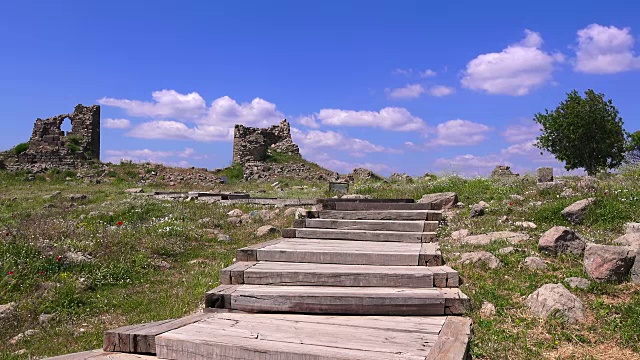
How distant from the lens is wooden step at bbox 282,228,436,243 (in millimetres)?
7809

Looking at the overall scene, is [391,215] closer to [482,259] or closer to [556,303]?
[482,259]

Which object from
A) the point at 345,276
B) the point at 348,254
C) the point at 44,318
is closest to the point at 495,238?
the point at 348,254

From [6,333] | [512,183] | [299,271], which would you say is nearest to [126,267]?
[6,333]

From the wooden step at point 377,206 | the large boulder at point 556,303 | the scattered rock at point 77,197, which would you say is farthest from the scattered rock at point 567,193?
the scattered rock at point 77,197

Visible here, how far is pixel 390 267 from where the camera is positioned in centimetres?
612

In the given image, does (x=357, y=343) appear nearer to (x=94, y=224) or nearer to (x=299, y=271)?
(x=299, y=271)

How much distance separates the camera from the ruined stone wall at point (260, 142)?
32500 mm

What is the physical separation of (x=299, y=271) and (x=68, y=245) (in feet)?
18.6

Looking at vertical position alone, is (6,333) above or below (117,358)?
below

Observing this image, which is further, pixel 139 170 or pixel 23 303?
pixel 139 170

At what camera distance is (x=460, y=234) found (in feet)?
28.4

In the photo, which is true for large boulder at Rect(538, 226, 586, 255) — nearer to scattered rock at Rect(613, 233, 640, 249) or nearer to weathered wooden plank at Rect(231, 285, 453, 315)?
scattered rock at Rect(613, 233, 640, 249)

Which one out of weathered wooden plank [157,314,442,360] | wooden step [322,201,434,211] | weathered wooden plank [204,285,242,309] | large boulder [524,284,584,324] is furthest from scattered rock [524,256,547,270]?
weathered wooden plank [204,285,242,309]

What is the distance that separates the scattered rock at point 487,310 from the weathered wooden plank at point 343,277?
576mm
